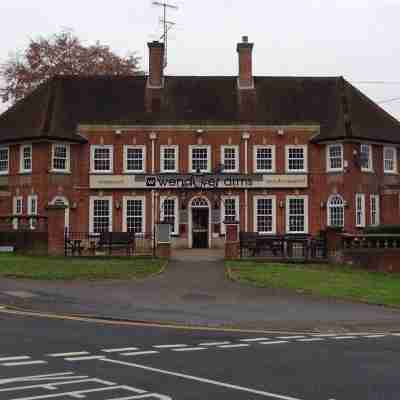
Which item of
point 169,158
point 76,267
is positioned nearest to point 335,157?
point 169,158

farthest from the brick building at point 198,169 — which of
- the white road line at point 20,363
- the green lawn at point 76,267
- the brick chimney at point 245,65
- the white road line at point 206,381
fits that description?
A: the white road line at point 206,381

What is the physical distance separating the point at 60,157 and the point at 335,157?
49.9 feet

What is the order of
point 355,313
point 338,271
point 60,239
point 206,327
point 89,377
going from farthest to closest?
point 60,239
point 338,271
point 355,313
point 206,327
point 89,377

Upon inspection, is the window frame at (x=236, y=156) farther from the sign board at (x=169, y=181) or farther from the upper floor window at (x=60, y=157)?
the upper floor window at (x=60, y=157)

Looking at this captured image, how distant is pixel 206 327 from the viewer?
590 inches

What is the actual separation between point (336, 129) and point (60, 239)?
17.3 metres

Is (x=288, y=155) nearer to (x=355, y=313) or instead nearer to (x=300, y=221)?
(x=300, y=221)

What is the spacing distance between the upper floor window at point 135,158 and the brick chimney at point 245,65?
737 cm

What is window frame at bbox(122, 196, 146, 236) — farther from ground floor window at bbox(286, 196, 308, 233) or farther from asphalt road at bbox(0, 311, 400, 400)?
asphalt road at bbox(0, 311, 400, 400)

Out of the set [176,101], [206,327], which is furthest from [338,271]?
[176,101]

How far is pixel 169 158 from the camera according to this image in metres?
39.8

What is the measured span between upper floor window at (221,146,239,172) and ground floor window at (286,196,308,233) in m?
3.46

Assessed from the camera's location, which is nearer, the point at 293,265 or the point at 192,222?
the point at 293,265

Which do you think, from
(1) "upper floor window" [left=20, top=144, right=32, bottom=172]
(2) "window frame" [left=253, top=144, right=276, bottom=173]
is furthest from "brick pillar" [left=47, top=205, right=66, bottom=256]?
(2) "window frame" [left=253, top=144, right=276, bottom=173]
